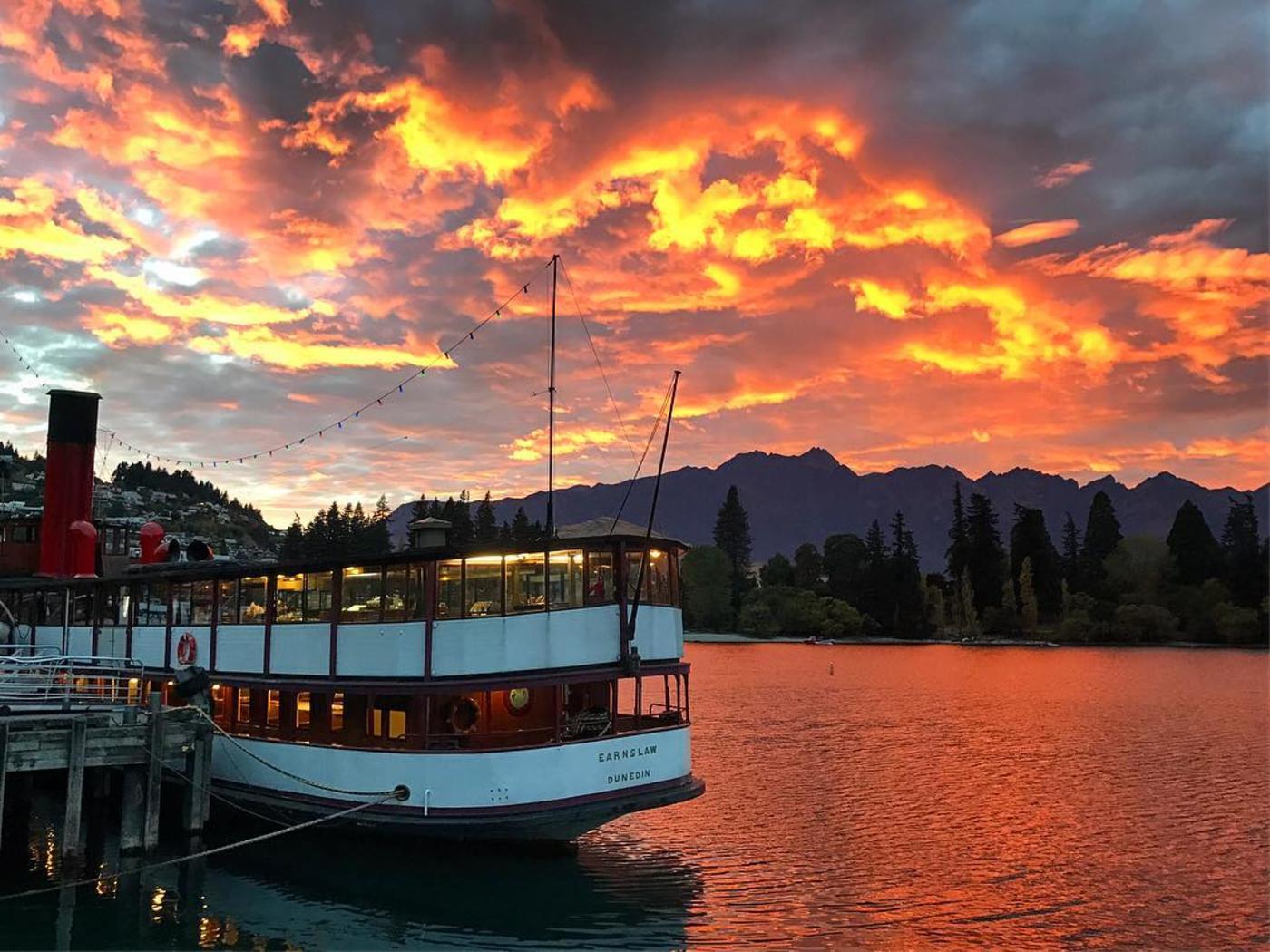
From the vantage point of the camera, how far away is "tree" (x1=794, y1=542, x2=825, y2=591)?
7121 inches

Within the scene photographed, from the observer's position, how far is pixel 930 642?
510 feet

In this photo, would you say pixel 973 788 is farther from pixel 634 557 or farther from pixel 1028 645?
pixel 1028 645

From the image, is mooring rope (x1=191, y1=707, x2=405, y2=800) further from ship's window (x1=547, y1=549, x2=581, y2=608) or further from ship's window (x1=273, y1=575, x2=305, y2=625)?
ship's window (x1=547, y1=549, x2=581, y2=608)

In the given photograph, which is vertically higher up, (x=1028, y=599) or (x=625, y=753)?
(x=1028, y=599)

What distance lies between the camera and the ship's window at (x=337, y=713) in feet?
79.3

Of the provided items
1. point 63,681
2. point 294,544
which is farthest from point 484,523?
point 63,681

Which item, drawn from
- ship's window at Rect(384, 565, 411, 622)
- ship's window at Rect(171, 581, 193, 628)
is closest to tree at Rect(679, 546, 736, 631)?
ship's window at Rect(171, 581, 193, 628)

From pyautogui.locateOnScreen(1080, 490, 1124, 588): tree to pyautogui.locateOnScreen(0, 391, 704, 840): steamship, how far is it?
487 ft

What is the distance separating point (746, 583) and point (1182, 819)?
16072 cm

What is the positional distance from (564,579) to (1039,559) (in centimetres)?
15196

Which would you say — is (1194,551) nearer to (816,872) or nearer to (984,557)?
(984,557)

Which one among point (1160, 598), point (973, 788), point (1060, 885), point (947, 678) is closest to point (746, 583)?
point (1160, 598)

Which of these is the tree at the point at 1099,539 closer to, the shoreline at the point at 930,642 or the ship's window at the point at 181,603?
the shoreline at the point at 930,642

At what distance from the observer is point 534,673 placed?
824 inches
